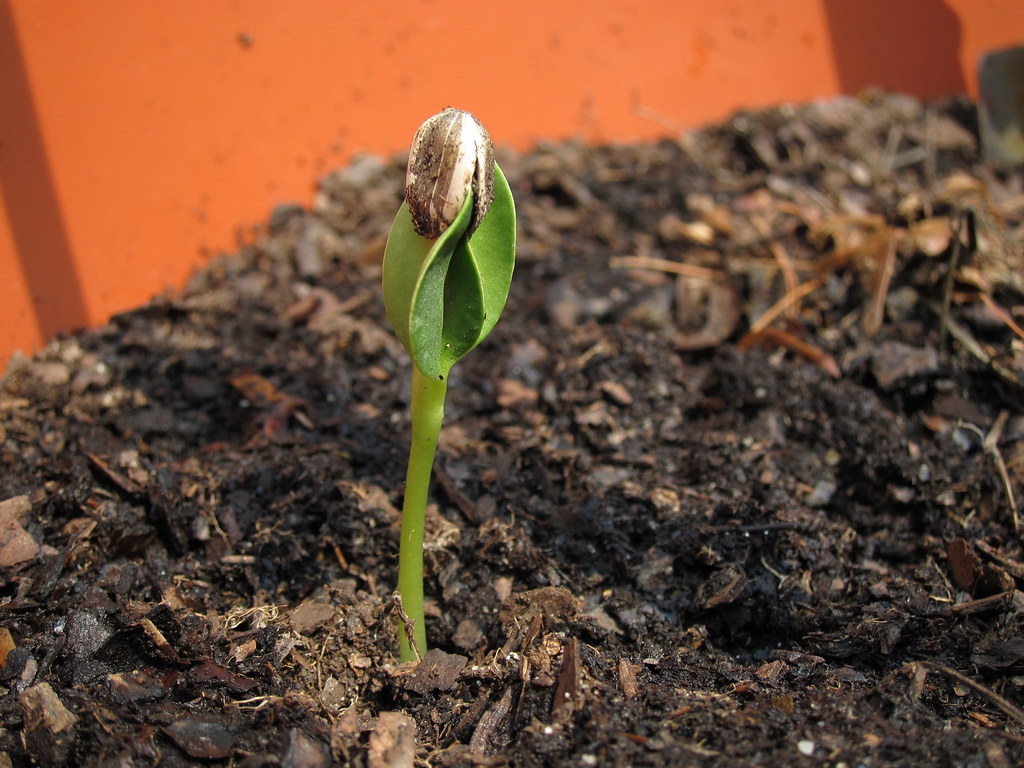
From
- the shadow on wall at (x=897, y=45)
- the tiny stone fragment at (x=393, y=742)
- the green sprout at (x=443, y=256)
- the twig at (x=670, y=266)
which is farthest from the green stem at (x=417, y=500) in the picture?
the shadow on wall at (x=897, y=45)

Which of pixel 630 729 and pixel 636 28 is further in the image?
pixel 636 28

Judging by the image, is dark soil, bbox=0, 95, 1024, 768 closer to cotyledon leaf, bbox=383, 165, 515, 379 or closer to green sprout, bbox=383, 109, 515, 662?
green sprout, bbox=383, 109, 515, 662

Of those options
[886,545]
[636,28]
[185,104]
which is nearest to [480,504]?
[886,545]

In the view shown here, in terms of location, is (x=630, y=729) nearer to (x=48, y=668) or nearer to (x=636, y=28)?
(x=48, y=668)

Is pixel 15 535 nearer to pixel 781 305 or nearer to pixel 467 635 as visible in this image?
pixel 467 635

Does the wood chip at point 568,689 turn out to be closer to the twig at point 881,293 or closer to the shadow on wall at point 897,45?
the twig at point 881,293

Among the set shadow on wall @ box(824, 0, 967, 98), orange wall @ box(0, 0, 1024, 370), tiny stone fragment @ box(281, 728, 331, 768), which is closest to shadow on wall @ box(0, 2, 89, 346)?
orange wall @ box(0, 0, 1024, 370)

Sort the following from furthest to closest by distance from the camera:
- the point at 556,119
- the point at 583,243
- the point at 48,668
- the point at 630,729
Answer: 1. the point at 556,119
2. the point at 583,243
3. the point at 48,668
4. the point at 630,729

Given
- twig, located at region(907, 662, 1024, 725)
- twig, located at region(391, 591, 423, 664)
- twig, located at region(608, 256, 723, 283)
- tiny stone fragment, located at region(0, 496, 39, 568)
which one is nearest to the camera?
twig, located at region(907, 662, 1024, 725)
